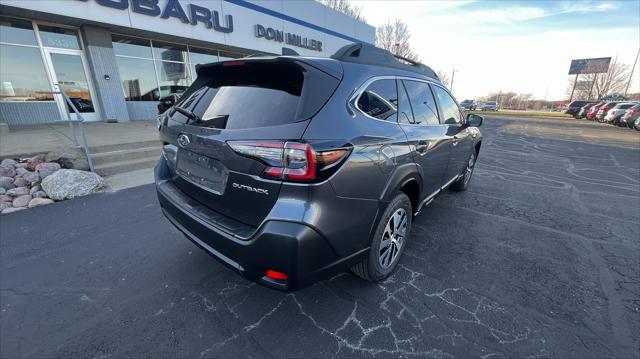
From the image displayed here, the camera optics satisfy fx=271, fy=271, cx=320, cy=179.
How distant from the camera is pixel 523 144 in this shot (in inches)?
462

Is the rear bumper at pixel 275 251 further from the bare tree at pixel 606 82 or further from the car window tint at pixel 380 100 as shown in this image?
the bare tree at pixel 606 82

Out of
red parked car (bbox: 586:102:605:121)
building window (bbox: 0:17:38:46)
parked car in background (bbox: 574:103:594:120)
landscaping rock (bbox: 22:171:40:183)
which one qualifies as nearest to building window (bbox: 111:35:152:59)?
building window (bbox: 0:17:38:46)

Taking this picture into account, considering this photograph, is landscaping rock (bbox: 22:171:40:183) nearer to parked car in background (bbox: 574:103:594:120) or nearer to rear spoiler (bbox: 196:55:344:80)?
rear spoiler (bbox: 196:55:344:80)

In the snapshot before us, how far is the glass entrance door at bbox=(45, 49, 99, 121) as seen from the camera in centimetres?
945

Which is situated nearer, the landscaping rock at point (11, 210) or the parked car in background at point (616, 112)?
the landscaping rock at point (11, 210)

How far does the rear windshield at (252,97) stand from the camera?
5.98 feet

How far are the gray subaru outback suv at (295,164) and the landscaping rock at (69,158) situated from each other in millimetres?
3912

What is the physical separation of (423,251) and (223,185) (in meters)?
2.34

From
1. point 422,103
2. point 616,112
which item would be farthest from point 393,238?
point 616,112

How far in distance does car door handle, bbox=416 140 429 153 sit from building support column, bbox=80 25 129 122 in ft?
39.7

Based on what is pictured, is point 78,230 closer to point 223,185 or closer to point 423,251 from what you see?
point 223,185

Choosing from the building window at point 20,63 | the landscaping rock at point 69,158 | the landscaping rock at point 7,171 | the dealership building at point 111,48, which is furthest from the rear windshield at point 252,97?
the building window at point 20,63

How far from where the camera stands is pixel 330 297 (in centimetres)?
237

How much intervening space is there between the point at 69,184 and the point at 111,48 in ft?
27.0
